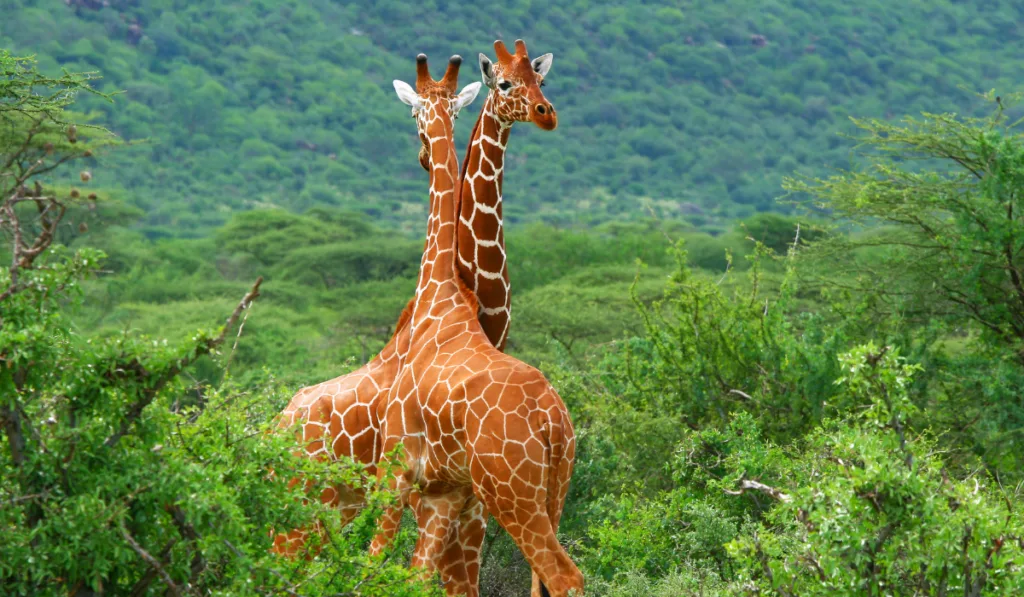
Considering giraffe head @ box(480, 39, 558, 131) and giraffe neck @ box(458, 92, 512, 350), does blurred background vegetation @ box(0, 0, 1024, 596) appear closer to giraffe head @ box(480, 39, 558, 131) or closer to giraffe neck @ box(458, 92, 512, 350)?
giraffe neck @ box(458, 92, 512, 350)

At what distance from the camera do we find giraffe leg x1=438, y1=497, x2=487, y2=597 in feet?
24.8

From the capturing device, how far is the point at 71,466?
500 cm

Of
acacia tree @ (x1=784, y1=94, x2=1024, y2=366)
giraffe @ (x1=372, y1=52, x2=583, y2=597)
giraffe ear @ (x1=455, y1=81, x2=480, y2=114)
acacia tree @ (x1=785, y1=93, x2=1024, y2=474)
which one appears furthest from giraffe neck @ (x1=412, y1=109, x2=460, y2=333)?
acacia tree @ (x1=784, y1=94, x2=1024, y2=366)

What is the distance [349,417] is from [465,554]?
3.01 feet

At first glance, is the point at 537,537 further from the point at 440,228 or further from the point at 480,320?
the point at 440,228

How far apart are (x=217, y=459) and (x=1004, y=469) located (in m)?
8.55

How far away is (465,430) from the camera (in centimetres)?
695

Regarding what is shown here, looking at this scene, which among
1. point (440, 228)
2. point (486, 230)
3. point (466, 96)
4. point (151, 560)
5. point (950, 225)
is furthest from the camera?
point (950, 225)

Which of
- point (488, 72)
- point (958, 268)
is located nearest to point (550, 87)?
point (958, 268)

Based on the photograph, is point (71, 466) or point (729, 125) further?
point (729, 125)

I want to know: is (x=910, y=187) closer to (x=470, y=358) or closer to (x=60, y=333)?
(x=470, y=358)


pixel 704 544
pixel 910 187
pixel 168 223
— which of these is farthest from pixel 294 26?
pixel 704 544

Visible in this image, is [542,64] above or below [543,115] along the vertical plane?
above

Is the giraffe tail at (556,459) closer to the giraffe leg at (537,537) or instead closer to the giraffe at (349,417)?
the giraffe leg at (537,537)
